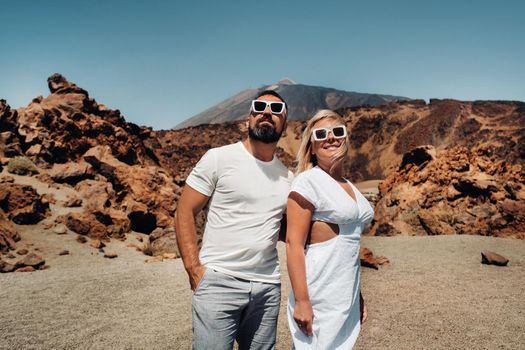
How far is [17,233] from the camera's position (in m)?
8.76

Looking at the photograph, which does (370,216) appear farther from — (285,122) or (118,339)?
(118,339)

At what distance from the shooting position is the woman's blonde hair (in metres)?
2.02

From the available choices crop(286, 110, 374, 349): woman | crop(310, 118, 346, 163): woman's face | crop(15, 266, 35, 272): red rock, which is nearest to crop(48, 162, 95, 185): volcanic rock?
crop(15, 266, 35, 272): red rock

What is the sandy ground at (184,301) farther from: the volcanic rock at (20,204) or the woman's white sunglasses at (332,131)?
the woman's white sunglasses at (332,131)

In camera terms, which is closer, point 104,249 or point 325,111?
point 325,111

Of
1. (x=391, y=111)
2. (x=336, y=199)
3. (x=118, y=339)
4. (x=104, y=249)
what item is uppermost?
(x=391, y=111)

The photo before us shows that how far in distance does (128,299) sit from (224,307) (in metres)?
A: 4.79

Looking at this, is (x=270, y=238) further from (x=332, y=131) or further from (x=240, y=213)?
(x=332, y=131)

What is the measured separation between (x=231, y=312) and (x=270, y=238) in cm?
47

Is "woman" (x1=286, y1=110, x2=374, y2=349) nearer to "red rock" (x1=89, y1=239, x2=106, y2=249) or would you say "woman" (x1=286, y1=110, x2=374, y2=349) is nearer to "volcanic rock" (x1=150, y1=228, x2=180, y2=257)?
"volcanic rock" (x1=150, y1=228, x2=180, y2=257)

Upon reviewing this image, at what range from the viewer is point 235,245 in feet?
6.73

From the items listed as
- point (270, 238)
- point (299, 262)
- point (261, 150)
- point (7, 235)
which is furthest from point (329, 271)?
point (7, 235)

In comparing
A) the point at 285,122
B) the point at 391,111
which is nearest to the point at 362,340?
→ the point at 285,122

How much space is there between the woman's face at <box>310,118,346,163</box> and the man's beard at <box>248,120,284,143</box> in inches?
13.5
